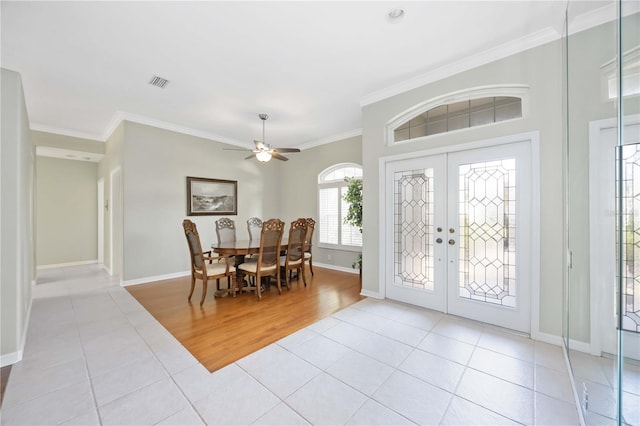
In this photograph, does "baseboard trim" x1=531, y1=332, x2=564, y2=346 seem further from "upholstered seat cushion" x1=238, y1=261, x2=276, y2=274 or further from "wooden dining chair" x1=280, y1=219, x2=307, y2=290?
"upholstered seat cushion" x1=238, y1=261, x2=276, y2=274

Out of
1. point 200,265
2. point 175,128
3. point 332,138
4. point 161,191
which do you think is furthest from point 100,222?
point 332,138

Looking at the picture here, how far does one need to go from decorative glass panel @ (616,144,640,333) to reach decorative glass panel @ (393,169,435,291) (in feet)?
6.02

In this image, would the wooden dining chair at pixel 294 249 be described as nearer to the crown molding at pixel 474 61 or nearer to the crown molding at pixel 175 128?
the crown molding at pixel 474 61

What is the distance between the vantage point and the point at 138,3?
2.13m

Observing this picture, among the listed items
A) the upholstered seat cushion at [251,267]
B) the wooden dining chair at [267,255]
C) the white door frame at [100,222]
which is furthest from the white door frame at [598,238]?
the white door frame at [100,222]

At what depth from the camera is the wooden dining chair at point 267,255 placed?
370 cm

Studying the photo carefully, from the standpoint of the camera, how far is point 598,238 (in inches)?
81.4

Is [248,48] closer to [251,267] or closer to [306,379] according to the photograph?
[251,267]

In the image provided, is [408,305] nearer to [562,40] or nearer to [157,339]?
[157,339]

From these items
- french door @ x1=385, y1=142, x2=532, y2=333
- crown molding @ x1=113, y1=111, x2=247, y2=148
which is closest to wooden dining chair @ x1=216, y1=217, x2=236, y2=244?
crown molding @ x1=113, y1=111, x2=247, y2=148

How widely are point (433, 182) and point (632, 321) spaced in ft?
6.86

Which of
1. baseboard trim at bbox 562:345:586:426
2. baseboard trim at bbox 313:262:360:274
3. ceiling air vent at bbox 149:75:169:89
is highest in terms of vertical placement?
ceiling air vent at bbox 149:75:169:89

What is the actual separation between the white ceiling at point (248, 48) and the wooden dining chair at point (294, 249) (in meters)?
2.03

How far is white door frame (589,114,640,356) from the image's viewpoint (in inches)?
78.4
